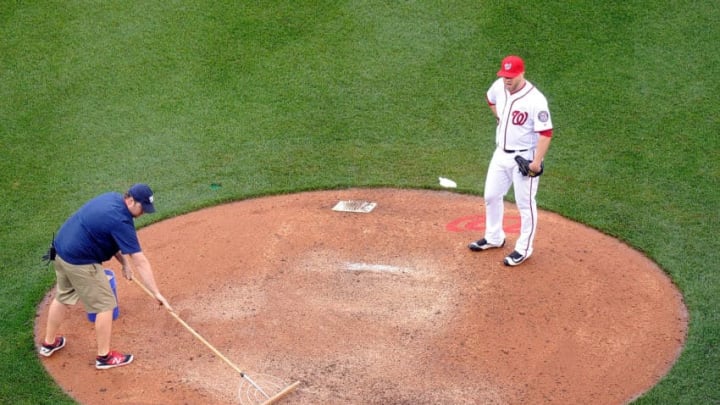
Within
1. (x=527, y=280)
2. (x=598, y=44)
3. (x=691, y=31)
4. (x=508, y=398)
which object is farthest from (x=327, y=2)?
(x=508, y=398)

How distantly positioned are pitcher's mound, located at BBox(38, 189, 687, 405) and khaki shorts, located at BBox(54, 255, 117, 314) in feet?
2.02

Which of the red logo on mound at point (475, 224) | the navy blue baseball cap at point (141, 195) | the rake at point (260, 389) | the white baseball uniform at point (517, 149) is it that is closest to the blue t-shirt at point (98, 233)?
the navy blue baseball cap at point (141, 195)

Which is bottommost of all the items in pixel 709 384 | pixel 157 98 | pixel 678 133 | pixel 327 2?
pixel 709 384

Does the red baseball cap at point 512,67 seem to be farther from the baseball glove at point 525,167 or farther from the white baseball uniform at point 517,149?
the baseball glove at point 525,167

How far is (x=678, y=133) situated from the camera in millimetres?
11305

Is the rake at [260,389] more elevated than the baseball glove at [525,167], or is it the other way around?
the baseball glove at [525,167]

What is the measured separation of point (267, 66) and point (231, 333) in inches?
242

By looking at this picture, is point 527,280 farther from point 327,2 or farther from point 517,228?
point 327,2

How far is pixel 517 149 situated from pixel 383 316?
2.16 metres

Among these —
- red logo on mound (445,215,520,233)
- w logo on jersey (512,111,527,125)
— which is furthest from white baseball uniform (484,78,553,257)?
red logo on mound (445,215,520,233)

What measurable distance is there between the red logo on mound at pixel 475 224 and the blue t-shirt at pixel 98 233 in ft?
12.8

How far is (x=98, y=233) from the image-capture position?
7.20 m

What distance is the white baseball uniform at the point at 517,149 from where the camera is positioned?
26.8ft

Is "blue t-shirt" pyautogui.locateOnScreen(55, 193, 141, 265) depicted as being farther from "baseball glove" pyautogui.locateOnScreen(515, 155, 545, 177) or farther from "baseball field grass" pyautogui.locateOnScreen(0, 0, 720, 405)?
"baseball glove" pyautogui.locateOnScreen(515, 155, 545, 177)
